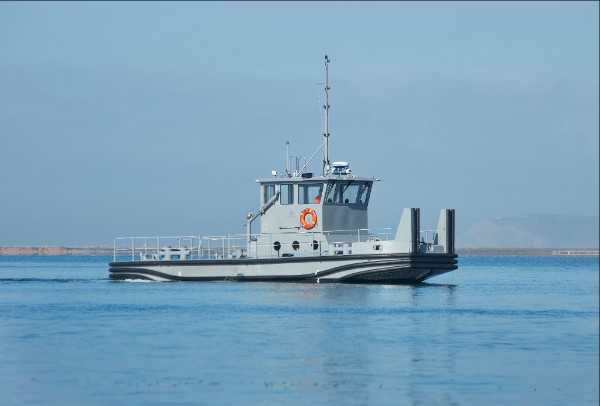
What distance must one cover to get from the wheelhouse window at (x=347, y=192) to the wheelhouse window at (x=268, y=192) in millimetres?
2464

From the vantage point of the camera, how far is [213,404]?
21.2 meters

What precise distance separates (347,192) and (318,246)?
2.71 metres

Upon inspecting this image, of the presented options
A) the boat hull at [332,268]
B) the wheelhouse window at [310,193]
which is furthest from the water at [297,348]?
the wheelhouse window at [310,193]

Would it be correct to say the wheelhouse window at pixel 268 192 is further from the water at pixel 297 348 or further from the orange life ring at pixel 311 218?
the water at pixel 297 348

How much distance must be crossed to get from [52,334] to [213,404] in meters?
12.2

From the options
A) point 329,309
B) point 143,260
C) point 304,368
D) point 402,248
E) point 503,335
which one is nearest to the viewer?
point 304,368

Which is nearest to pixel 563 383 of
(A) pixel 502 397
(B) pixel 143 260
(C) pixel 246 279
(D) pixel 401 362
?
(A) pixel 502 397

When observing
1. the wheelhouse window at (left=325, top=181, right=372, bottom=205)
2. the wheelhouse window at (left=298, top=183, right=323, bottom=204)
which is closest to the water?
the wheelhouse window at (left=298, top=183, right=323, bottom=204)

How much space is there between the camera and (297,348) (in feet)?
95.7

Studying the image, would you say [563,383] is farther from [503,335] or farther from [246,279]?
[246,279]

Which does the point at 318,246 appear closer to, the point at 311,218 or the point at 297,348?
the point at 311,218

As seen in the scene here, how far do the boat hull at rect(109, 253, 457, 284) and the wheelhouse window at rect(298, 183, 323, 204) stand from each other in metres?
3.00

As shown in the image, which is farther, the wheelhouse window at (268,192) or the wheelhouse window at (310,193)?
the wheelhouse window at (268,192)

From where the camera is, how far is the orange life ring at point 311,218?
47.7 metres
